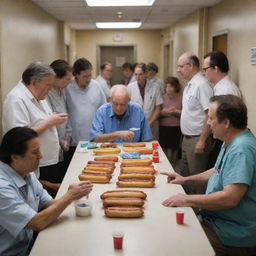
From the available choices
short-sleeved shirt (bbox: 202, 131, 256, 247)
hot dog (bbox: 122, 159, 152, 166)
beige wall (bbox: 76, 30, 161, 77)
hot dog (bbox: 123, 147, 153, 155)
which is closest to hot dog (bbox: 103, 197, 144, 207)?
short-sleeved shirt (bbox: 202, 131, 256, 247)

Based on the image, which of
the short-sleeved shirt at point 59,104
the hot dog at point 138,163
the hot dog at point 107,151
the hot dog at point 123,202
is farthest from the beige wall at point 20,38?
the hot dog at point 123,202

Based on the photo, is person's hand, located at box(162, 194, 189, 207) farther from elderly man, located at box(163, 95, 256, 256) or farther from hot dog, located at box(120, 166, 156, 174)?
hot dog, located at box(120, 166, 156, 174)

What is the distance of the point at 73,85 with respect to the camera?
13.4 ft

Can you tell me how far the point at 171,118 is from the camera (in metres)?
5.29

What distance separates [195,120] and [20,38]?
229 centimetres

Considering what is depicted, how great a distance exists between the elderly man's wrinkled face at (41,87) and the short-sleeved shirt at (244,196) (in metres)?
1.54

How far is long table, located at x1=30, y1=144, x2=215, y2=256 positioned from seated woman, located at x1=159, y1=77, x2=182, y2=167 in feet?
11.1

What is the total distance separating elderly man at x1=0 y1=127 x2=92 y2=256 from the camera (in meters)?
1.62

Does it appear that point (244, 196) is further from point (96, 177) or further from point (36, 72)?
point (36, 72)

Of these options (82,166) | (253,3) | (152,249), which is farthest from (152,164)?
(253,3)

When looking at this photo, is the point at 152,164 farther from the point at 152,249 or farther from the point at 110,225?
the point at 152,249

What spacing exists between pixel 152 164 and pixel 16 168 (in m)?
1.20

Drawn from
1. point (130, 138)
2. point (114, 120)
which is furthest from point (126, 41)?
point (130, 138)

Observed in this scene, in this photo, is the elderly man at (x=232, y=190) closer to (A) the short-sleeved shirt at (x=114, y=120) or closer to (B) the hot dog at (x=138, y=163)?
(B) the hot dog at (x=138, y=163)
